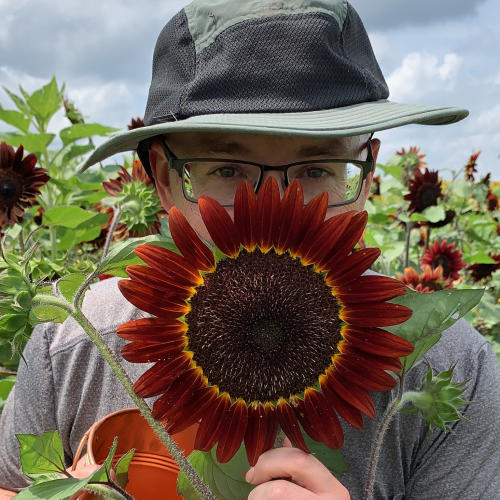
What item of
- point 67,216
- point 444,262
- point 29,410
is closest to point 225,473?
point 29,410

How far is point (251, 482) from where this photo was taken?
455mm

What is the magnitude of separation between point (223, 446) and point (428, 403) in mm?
183

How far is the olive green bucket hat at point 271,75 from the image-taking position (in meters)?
0.68

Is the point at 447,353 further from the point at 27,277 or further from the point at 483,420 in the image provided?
the point at 27,277

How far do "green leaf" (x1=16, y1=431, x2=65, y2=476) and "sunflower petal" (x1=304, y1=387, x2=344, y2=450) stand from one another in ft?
0.70

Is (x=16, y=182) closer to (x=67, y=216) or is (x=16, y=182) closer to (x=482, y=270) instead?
(x=67, y=216)

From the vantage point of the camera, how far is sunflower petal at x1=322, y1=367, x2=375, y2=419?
46 centimetres

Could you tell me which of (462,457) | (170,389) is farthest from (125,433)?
(462,457)

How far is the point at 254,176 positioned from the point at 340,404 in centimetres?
34

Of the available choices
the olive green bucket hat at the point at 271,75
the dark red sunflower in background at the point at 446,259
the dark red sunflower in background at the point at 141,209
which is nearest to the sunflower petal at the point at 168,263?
the olive green bucket hat at the point at 271,75

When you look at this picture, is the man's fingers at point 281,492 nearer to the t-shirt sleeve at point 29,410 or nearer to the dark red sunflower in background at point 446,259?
the t-shirt sleeve at point 29,410

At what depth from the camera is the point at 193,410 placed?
1.52 feet

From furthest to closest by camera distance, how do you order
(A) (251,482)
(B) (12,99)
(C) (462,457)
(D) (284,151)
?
(B) (12,99)
(C) (462,457)
(D) (284,151)
(A) (251,482)

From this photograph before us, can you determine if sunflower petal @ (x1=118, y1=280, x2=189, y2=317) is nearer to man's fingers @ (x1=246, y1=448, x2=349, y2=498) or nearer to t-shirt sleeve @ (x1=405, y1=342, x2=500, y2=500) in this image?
man's fingers @ (x1=246, y1=448, x2=349, y2=498)
